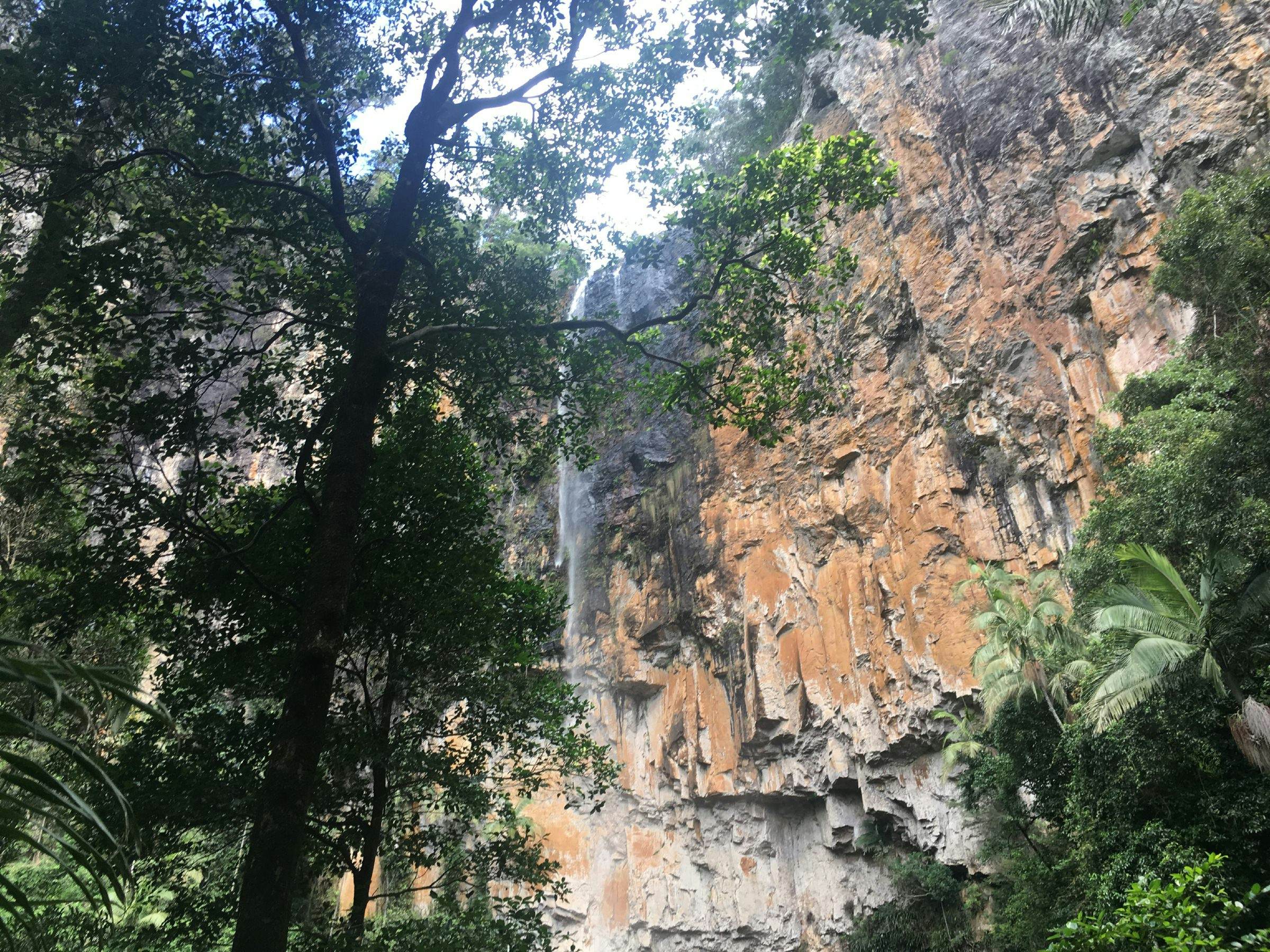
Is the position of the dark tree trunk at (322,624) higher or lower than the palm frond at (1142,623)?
lower

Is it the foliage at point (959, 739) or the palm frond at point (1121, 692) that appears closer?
the palm frond at point (1121, 692)

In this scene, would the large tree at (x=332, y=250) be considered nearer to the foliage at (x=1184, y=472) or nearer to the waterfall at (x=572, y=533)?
the foliage at (x=1184, y=472)

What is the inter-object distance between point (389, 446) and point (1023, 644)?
12426mm

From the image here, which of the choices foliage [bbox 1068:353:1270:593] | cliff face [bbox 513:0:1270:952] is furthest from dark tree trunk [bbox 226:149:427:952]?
cliff face [bbox 513:0:1270:952]

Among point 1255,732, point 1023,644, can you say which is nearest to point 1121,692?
point 1255,732

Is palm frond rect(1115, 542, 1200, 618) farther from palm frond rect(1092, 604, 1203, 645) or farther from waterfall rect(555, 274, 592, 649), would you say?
waterfall rect(555, 274, 592, 649)

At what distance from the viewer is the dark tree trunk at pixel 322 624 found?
12.8ft

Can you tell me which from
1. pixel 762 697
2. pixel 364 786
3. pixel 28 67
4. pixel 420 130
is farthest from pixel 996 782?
pixel 28 67

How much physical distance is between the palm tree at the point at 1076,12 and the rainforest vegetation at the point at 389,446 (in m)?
5.72

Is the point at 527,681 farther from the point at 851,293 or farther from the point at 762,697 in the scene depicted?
the point at 851,293

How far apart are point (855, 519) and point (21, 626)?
18051 millimetres

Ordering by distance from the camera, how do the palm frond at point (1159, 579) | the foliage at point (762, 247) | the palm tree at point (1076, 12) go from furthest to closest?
the palm tree at point (1076, 12)
the palm frond at point (1159, 579)
the foliage at point (762, 247)

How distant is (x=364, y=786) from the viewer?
8.26 m

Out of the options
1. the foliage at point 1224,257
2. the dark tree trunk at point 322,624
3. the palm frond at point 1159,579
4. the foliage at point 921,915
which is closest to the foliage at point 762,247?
the dark tree trunk at point 322,624
